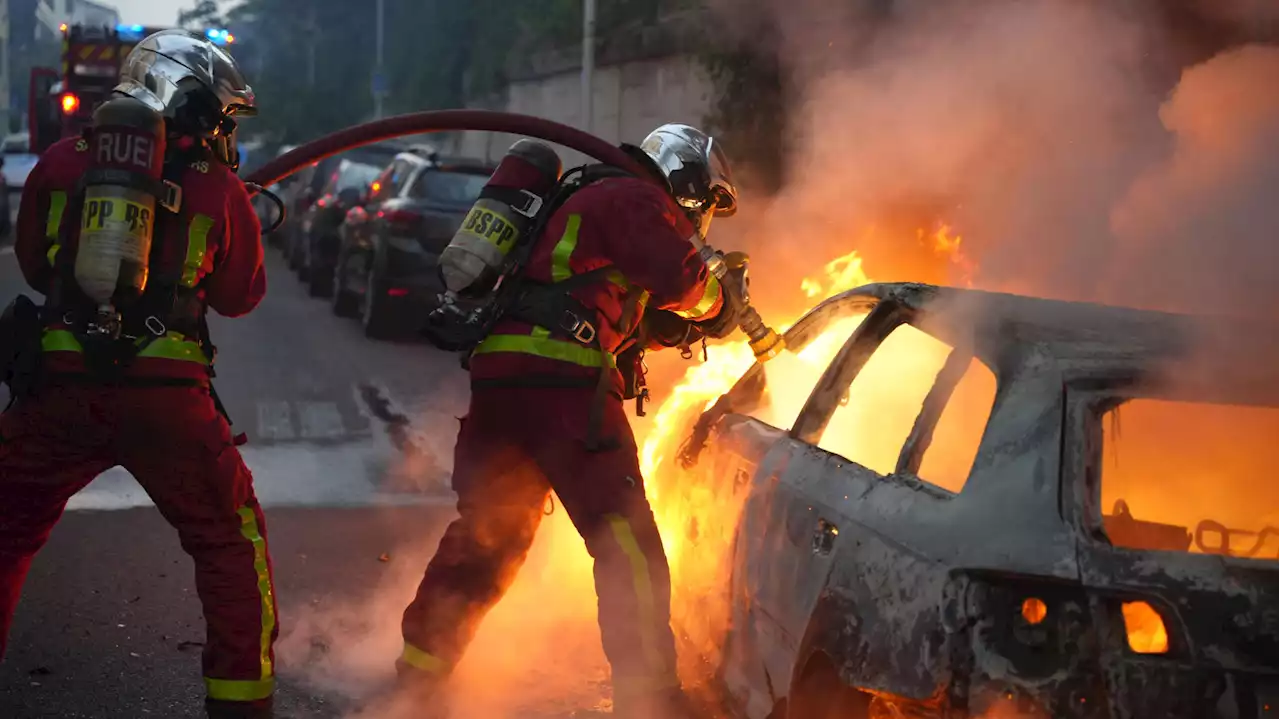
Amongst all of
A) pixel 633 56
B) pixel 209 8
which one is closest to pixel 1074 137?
pixel 633 56

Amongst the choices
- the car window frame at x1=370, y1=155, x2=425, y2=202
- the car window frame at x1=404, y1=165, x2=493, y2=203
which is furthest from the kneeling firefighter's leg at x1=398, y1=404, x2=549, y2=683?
the car window frame at x1=370, y1=155, x2=425, y2=202

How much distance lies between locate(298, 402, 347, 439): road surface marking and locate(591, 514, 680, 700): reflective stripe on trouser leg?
573 centimetres

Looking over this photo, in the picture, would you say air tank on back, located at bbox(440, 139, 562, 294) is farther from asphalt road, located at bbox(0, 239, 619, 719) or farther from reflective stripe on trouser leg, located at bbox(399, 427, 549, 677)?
asphalt road, located at bbox(0, 239, 619, 719)

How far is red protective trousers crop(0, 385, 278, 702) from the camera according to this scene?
3.76m

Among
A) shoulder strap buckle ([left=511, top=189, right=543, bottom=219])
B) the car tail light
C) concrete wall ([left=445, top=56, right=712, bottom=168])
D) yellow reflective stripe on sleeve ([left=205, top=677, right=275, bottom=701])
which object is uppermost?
concrete wall ([left=445, top=56, right=712, bottom=168])

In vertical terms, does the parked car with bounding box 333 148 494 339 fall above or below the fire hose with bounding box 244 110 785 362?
below

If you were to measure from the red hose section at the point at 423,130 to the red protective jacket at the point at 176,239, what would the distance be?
0.78 metres

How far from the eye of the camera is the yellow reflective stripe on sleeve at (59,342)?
12.4 ft

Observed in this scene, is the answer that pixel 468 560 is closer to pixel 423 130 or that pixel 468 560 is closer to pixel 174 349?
pixel 174 349

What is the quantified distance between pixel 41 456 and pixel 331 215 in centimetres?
1450

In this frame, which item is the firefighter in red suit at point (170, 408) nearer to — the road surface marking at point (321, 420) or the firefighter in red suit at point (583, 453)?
the firefighter in red suit at point (583, 453)

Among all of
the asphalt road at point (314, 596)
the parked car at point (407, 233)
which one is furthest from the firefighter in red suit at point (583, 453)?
the parked car at point (407, 233)

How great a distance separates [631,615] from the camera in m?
4.16

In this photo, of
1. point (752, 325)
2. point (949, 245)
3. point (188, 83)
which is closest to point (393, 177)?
point (949, 245)
